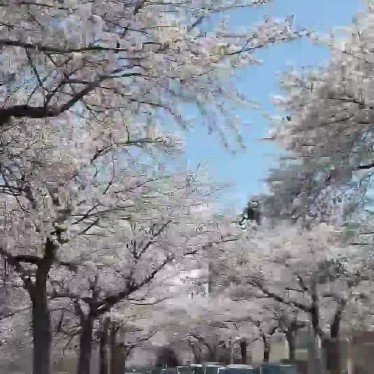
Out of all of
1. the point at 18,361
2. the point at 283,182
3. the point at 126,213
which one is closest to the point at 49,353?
the point at 126,213

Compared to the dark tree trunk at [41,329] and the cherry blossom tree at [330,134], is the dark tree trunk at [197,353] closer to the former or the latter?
the dark tree trunk at [41,329]

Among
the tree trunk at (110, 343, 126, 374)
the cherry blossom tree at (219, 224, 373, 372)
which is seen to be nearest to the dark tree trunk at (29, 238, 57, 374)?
the cherry blossom tree at (219, 224, 373, 372)

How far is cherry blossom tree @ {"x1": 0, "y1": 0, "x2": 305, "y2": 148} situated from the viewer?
6883mm

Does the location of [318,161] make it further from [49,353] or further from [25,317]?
[25,317]

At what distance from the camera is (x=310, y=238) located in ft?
83.8

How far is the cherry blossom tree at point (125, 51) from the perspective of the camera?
271 inches

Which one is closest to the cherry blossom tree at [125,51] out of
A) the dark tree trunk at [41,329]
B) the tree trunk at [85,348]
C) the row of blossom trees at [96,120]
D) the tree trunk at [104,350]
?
the row of blossom trees at [96,120]

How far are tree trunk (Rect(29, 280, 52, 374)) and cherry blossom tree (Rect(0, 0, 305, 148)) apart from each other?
9.62 metres

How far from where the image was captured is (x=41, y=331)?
1731 centimetres

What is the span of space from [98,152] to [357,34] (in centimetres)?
530

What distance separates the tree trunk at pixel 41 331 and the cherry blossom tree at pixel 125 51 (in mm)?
9622

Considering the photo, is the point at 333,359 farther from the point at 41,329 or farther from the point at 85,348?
the point at 85,348

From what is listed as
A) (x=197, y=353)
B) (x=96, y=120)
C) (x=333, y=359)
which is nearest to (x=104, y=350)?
(x=333, y=359)

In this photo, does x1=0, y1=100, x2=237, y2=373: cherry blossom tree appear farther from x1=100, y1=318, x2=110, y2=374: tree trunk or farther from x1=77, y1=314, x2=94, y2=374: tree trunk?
x1=100, y1=318, x2=110, y2=374: tree trunk
